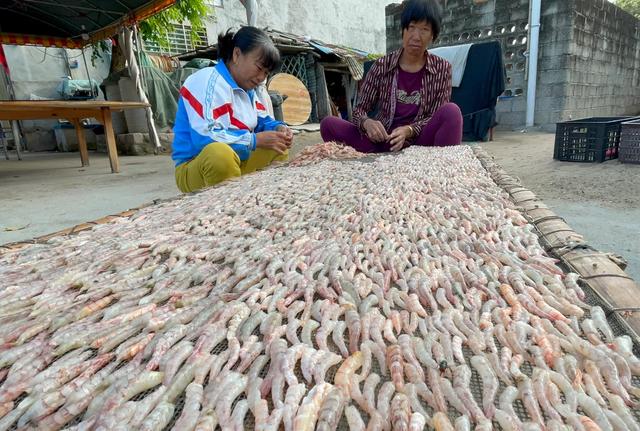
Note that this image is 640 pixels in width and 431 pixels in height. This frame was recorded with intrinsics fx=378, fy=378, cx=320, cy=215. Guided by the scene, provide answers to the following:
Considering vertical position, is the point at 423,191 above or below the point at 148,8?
below

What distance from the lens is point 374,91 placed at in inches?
109

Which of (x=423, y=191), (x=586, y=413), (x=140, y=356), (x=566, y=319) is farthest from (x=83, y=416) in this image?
(x=423, y=191)

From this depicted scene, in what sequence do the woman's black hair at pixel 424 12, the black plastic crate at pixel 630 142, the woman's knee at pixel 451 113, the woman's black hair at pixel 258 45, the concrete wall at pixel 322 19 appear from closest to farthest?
the woman's black hair at pixel 258 45, the woman's black hair at pixel 424 12, the woman's knee at pixel 451 113, the black plastic crate at pixel 630 142, the concrete wall at pixel 322 19

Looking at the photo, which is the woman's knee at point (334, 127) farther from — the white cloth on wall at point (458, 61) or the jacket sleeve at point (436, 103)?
the white cloth on wall at point (458, 61)

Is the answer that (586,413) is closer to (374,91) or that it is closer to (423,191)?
(423,191)

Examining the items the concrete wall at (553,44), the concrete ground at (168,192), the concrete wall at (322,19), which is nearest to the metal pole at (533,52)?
the concrete wall at (553,44)

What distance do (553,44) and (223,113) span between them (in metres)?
5.51

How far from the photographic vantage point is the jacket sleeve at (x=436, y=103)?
259 centimetres

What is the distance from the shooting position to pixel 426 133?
2613 mm

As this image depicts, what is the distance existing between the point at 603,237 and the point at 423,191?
113 cm

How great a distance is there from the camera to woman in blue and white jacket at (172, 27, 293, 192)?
6.27ft

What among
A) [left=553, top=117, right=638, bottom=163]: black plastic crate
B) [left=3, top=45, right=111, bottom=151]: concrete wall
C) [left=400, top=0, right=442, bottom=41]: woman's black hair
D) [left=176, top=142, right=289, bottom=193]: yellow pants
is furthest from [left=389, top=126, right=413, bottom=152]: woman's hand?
[left=3, top=45, right=111, bottom=151]: concrete wall

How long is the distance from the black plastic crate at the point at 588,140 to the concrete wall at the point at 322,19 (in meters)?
7.39

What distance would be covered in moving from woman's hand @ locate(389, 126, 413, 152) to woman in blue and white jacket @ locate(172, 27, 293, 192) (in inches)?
28.6
